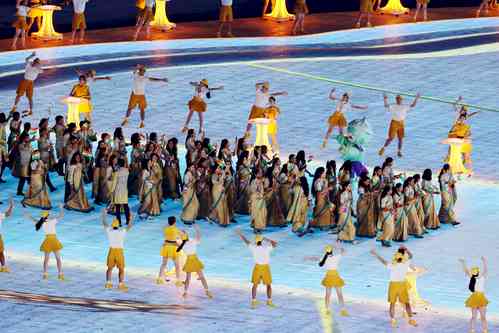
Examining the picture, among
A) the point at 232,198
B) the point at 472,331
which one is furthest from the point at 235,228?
the point at 472,331

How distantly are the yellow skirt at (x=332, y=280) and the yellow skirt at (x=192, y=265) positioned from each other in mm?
2119

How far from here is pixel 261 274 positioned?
29203mm

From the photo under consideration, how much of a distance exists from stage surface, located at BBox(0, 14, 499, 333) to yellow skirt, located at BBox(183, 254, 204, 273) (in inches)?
24.8

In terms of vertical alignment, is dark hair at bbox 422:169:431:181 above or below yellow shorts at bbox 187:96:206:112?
below

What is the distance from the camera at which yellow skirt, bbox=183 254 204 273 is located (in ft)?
96.3

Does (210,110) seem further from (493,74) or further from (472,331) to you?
(472,331)

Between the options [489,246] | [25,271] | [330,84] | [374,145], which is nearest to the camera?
[25,271]

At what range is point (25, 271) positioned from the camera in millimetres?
31016

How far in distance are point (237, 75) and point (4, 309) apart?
17939 mm

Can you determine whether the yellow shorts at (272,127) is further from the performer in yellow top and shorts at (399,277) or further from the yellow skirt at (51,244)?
the performer in yellow top and shorts at (399,277)

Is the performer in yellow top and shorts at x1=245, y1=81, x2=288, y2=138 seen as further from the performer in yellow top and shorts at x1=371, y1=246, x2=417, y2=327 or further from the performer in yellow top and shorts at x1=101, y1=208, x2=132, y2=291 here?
the performer in yellow top and shorts at x1=371, y1=246, x2=417, y2=327

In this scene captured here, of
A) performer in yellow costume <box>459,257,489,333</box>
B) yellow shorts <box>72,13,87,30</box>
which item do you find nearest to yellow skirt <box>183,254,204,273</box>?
performer in yellow costume <box>459,257,489,333</box>

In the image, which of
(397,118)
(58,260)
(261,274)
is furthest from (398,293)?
(397,118)

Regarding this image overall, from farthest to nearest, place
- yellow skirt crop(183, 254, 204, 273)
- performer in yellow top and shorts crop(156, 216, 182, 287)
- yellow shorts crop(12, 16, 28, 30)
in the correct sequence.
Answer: yellow shorts crop(12, 16, 28, 30)
performer in yellow top and shorts crop(156, 216, 182, 287)
yellow skirt crop(183, 254, 204, 273)
